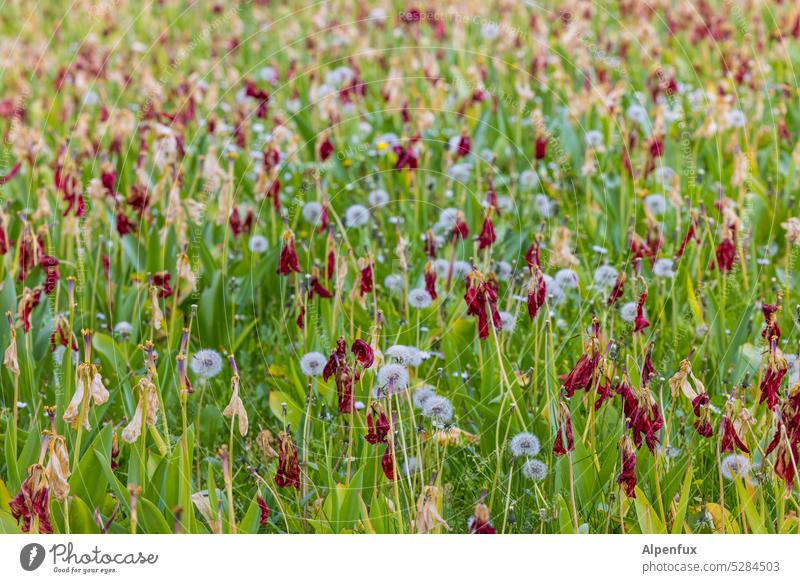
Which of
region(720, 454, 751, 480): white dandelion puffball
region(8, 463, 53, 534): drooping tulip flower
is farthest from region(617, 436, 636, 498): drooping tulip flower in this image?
region(8, 463, 53, 534): drooping tulip flower

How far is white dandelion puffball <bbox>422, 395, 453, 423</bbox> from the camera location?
2.62 metres

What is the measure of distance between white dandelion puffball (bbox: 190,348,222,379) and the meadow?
0.05ft

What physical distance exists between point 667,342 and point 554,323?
33cm

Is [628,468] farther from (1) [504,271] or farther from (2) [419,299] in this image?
(1) [504,271]

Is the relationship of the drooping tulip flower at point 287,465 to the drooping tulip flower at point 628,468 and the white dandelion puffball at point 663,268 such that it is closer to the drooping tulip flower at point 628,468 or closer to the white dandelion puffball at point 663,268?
the drooping tulip flower at point 628,468

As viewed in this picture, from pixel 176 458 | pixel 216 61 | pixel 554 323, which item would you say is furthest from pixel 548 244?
pixel 216 61

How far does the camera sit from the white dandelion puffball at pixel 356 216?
12.2 feet

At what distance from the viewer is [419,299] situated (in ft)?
10.2

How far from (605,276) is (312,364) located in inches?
39.8

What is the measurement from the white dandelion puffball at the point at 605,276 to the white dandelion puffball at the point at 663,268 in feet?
0.46

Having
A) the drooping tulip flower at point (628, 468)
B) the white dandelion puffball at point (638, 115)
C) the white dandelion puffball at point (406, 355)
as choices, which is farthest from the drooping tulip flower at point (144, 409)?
the white dandelion puffball at point (638, 115)
